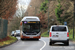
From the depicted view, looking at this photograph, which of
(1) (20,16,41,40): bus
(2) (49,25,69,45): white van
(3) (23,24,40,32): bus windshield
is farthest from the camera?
(3) (23,24,40,32): bus windshield

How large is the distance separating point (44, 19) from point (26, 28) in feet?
137

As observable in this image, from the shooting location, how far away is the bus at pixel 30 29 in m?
32.1

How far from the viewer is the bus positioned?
32125mm

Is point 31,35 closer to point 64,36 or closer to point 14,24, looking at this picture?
point 64,36

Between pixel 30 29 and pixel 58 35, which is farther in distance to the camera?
pixel 30 29

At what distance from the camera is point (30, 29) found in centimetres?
3225

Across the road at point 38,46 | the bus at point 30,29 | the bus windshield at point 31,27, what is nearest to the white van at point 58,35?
the road at point 38,46

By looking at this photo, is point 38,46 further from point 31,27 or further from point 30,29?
point 31,27

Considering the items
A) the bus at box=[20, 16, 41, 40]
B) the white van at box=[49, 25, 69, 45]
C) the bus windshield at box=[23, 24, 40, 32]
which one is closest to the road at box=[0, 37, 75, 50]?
the white van at box=[49, 25, 69, 45]

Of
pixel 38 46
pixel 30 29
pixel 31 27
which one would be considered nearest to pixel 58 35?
pixel 38 46

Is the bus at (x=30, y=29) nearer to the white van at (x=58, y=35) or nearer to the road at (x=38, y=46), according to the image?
the road at (x=38, y=46)

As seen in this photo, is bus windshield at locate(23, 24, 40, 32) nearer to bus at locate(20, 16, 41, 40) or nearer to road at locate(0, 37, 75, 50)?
bus at locate(20, 16, 41, 40)

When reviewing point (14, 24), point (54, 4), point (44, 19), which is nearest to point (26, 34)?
point (54, 4)

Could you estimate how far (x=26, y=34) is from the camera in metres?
32.2
